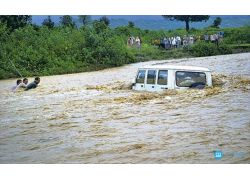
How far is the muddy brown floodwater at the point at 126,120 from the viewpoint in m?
8.63

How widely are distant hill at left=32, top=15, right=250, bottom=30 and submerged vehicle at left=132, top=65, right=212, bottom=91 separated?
0.97 m

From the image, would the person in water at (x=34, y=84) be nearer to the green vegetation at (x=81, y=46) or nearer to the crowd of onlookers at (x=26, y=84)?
the crowd of onlookers at (x=26, y=84)

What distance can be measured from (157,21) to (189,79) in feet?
4.93

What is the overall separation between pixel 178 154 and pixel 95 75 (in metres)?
3.10

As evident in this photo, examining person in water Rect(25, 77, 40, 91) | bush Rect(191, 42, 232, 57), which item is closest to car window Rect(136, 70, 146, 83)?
bush Rect(191, 42, 232, 57)

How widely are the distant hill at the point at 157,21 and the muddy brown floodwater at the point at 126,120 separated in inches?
30.0

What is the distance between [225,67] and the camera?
10.5 meters

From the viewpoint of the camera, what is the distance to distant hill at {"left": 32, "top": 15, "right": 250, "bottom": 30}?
9188 millimetres

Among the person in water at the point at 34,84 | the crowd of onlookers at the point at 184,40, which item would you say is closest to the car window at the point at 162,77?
the crowd of onlookers at the point at 184,40

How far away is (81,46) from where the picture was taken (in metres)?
11.1

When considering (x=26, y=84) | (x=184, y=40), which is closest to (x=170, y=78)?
(x=184, y=40)

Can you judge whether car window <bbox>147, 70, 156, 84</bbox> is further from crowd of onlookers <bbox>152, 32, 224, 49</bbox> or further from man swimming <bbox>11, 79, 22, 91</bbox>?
man swimming <bbox>11, 79, 22, 91</bbox>

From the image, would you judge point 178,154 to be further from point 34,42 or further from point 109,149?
point 34,42
